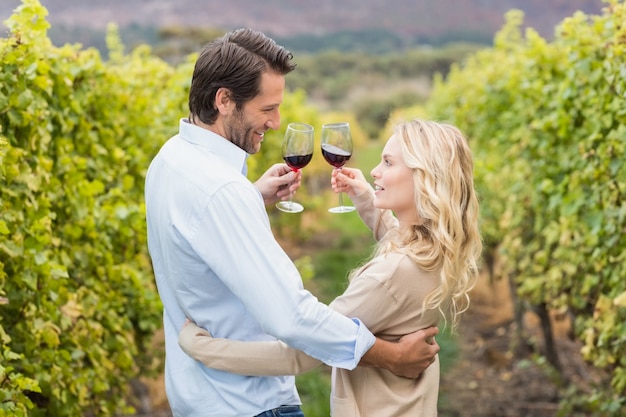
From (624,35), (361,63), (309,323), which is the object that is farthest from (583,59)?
(361,63)

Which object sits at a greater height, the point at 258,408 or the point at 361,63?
the point at 361,63

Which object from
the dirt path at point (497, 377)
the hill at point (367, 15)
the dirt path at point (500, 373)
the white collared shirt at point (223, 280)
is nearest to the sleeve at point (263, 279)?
the white collared shirt at point (223, 280)

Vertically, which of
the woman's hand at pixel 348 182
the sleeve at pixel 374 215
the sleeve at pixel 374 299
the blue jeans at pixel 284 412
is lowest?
the blue jeans at pixel 284 412

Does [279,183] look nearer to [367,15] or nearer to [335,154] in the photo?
[335,154]

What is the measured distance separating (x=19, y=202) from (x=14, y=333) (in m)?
0.51

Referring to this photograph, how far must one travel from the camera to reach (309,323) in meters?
2.25

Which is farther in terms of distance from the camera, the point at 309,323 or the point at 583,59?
the point at 583,59

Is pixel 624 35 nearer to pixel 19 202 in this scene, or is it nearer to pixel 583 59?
pixel 583 59

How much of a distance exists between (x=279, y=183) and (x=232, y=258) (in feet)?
2.65

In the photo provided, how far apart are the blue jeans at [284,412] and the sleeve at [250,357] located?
15 centimetres

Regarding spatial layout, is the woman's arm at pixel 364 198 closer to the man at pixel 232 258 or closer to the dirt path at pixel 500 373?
the man at pixel 232 258

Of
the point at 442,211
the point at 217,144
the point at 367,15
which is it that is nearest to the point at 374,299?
the point at 442,211

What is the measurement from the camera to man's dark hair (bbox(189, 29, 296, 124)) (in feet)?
8.13

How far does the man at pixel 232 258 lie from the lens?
2244 millimetres
